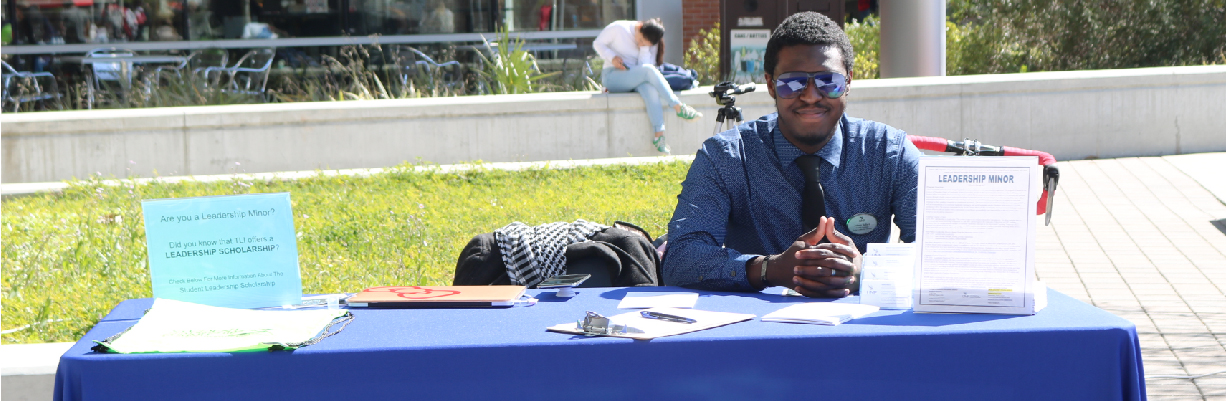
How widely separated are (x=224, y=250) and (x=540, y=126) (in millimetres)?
7657

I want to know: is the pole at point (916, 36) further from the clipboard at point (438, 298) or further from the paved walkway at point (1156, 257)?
A: the clipboard at point (438, 298)

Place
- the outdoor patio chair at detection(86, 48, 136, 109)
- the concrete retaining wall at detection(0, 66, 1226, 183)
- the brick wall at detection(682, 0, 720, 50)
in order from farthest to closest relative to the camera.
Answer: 1. the brick wall at detection(682, 0, 720, 50)
2. the outdoor patio chair at detection(86, 48, 136, 109)
3. the concrete retaining wall at detection(0, 66, 1226, 183)

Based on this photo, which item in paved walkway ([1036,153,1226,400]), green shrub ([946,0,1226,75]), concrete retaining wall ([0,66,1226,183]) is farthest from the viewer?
green shrub ([946,0,1226,75])

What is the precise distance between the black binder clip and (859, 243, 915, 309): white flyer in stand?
608 millimetres

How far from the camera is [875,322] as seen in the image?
2430 millimetres

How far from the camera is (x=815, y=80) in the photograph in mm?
3168

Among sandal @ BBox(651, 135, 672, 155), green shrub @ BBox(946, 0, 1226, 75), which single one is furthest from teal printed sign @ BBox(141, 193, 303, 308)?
green shrub @ BBox(946, 0, 1226, 75)

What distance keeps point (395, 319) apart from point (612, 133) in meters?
8.02

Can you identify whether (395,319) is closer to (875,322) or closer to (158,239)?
(158,239)

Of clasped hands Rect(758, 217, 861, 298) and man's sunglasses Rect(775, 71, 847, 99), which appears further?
man's sunglasses Rect(775, 71, 847, 99)

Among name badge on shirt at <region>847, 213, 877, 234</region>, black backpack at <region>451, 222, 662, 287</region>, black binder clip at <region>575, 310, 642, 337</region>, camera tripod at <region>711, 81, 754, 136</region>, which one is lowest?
→ black backpack at <region>451, 222, 662, 287</region>

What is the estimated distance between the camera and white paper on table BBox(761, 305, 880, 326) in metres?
2.41

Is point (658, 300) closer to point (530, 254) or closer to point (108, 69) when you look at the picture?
point (530, 254)

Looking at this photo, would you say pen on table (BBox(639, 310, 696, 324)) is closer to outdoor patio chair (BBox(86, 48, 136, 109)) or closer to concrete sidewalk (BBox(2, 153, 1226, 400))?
concrete sidewalk (BBox(2, 153, 1226, 400))
